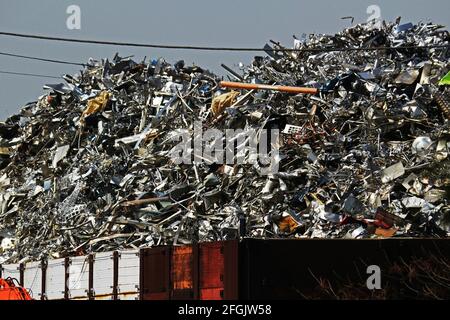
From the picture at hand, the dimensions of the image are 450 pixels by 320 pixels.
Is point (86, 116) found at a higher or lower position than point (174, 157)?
higher

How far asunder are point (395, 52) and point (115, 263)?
9.36 m

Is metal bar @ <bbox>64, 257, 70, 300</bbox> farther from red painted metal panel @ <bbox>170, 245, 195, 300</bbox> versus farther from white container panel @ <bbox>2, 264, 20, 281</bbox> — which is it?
red painted metal panel @ <bbox>170, 245, 195, 300</bbox>

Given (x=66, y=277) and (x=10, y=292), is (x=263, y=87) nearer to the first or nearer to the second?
(x=66, y=277)

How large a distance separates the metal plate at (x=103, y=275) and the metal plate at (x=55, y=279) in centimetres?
99

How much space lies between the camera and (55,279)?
14.9m

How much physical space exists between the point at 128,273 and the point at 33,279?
3.07 m

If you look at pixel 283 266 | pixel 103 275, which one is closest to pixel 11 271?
pixel 103 275

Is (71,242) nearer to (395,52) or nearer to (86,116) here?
(86,116)

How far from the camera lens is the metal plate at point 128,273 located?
1283 centimetres

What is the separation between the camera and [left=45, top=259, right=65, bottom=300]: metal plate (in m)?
14.7

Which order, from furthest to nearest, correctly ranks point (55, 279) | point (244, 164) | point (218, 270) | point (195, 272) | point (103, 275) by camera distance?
point (244, 164), point (55, 279), point (103, 275), point (195, 272), point (218, 270)

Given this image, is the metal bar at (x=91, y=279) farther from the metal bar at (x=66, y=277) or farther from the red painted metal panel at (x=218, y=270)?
the red painted metal panel at (x=218, y=270)
